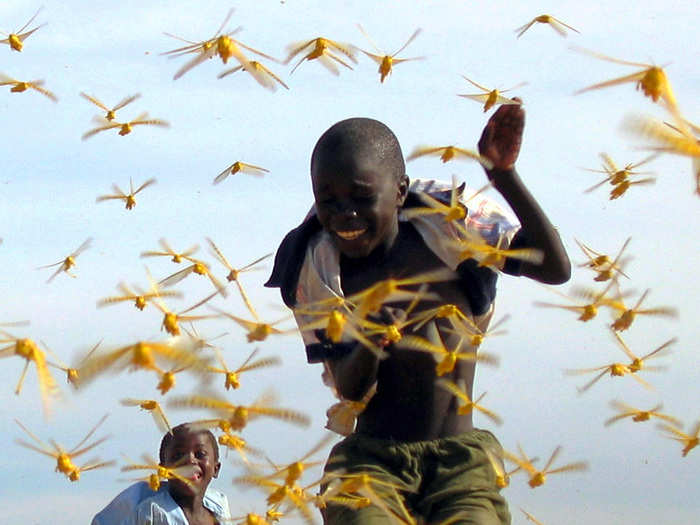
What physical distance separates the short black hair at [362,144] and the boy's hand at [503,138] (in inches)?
16.8

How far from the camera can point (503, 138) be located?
5309 mm

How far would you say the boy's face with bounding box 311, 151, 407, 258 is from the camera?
5406mm

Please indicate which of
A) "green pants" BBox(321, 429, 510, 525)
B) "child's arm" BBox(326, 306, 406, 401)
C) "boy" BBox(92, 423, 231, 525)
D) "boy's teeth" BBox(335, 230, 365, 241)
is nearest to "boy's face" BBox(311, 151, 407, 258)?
"boy's teeth" BBox(335, 230, 365, 241)

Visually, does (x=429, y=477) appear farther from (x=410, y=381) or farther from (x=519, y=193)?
(x=519, y=193)

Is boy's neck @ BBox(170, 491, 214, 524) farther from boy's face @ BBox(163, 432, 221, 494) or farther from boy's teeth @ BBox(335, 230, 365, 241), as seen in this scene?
boy's teeth @ BBox(335, 230, 365, 241)

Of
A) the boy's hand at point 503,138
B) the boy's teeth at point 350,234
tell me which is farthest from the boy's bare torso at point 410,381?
the boy's hand at point 503,138

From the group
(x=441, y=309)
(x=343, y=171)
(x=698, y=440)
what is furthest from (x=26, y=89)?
(x=698, y=440)

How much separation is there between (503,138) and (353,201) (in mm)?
584

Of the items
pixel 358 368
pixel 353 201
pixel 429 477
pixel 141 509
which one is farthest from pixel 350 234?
pixel 141 509

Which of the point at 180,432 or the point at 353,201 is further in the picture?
the point at 180,432

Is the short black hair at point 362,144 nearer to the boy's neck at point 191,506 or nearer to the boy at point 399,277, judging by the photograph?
the boy at point 399,277

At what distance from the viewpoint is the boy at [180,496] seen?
797 centimetres

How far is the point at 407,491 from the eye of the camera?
5387 mm

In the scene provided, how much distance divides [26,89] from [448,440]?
2.56 metres
